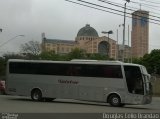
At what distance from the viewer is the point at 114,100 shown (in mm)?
30938

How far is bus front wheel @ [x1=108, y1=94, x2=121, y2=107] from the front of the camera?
3061cm

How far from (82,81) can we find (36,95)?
161 inches

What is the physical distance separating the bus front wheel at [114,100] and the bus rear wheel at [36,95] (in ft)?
18.1

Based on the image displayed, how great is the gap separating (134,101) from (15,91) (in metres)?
9.54

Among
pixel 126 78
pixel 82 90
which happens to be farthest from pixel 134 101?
pixel 82 90

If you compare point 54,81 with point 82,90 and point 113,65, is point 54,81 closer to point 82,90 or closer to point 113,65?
point 82,90

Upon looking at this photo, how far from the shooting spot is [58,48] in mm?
171500

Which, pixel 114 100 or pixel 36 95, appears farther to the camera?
pixel 36 95

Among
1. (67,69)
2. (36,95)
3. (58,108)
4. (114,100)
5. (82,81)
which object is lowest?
(58,108)

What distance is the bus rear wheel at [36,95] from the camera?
3359cm

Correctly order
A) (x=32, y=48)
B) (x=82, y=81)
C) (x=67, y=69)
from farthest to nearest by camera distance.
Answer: (x=32, y=48) → (x=67, y=69) → (x=82, y=81)

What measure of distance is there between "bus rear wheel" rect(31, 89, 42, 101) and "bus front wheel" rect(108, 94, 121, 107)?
5.51 metres

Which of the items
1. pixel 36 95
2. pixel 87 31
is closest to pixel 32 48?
pixel 87 31

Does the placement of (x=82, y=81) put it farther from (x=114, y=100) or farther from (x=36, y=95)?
(x=36, y=95)
